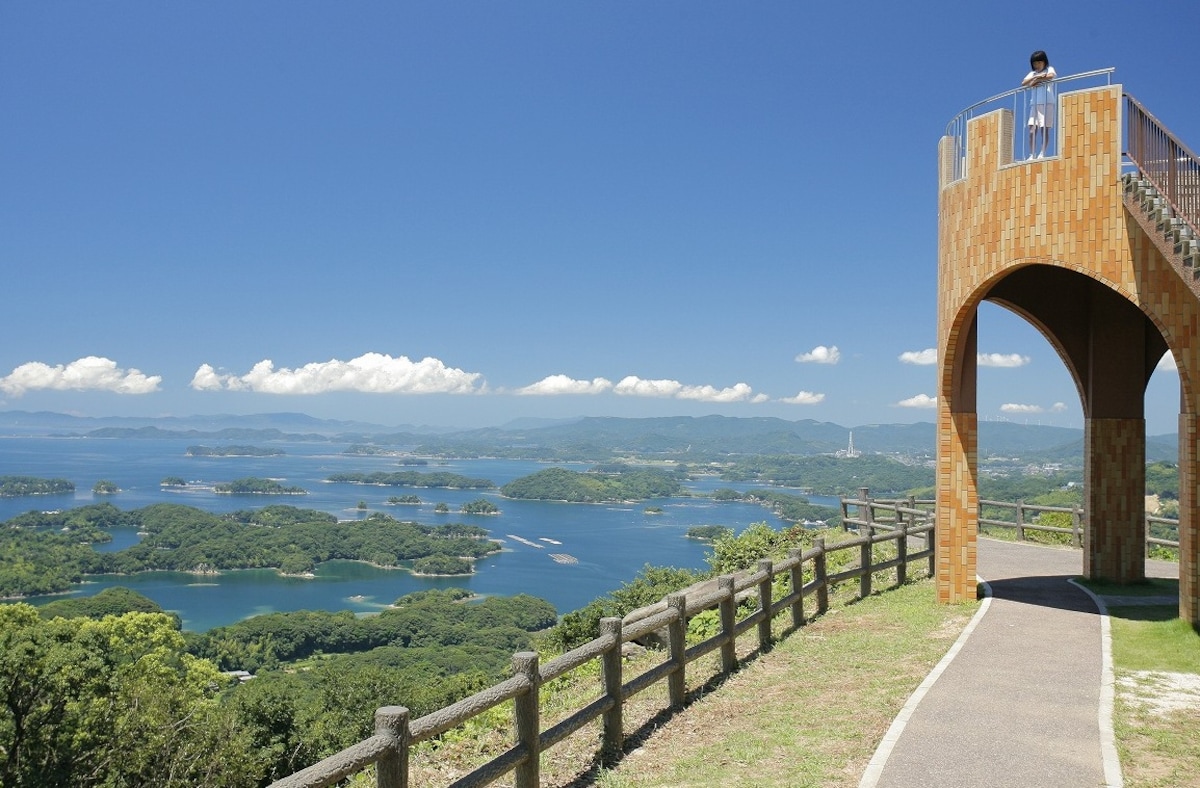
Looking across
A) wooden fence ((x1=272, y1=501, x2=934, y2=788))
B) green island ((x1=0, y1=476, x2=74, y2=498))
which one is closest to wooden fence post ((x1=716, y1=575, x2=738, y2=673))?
wooden fence ((x1=272, y1=501, x2=934, y2=788))

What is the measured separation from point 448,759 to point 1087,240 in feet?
27.8

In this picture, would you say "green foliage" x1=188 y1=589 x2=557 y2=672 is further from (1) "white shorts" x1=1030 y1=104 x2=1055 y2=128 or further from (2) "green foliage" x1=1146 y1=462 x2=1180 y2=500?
(1) "white shorts" x1=1030 y1=104 x2=1055 y2=128

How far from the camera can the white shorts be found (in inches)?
372

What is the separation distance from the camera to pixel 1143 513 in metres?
11.5

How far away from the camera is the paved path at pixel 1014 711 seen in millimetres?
5164

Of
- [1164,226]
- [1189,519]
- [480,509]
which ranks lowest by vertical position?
[480,509]

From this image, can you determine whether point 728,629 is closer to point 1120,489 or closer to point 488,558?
point 1120,489

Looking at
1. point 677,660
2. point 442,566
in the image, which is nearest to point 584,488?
point 442,566

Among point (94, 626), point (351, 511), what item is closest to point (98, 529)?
point (351, 511)

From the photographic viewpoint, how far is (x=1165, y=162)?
8617mm

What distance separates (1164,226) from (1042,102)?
231 centimetres

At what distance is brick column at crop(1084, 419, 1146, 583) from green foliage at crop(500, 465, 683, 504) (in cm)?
13362

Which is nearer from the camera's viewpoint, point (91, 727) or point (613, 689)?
point (613, 689)

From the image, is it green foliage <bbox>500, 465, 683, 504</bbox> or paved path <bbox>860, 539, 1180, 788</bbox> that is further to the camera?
Result: green foliage <bbox>500, 465, 683, 504</bbox>
